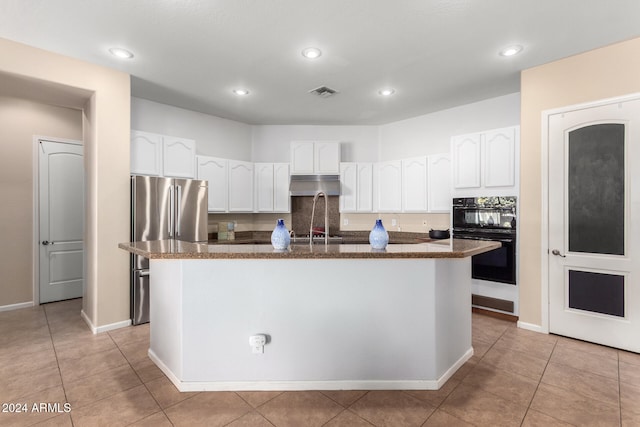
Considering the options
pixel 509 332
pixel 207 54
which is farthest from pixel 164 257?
pixel 509 332

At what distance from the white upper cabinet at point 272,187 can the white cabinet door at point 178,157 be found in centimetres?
114

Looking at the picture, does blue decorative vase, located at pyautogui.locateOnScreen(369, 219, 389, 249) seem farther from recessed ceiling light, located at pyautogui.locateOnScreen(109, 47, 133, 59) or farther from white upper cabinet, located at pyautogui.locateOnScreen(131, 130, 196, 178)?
white upper cabinet, located at pyautogui.locateOnScreen(131, 130, 196, 178)

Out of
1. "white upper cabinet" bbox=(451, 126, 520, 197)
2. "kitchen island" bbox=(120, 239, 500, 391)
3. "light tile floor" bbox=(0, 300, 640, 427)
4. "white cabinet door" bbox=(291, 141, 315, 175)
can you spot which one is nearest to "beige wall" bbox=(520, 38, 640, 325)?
"white upper cabinet" bbox=(451, 126, 520, 197)

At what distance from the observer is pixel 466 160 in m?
3.92

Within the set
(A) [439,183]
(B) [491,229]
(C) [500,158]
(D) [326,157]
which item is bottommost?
(B) [491,229]

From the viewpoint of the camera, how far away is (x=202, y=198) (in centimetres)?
406

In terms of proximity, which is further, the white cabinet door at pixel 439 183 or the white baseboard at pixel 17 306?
the white cabinet door at pixel 439 183

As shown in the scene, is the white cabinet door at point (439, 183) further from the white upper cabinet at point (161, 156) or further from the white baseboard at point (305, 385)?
the white upper cabinet at point (161, 156)

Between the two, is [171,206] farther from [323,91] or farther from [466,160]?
[466,160]

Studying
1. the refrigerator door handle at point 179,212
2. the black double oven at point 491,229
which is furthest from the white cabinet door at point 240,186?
the black double oven at point 491,229

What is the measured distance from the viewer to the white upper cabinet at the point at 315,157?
5.12m

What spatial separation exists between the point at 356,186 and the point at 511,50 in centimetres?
276

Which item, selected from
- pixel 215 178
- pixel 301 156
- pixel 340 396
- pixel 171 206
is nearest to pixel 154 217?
pixel 171 206

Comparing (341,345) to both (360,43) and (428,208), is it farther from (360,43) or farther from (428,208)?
(428,208)
